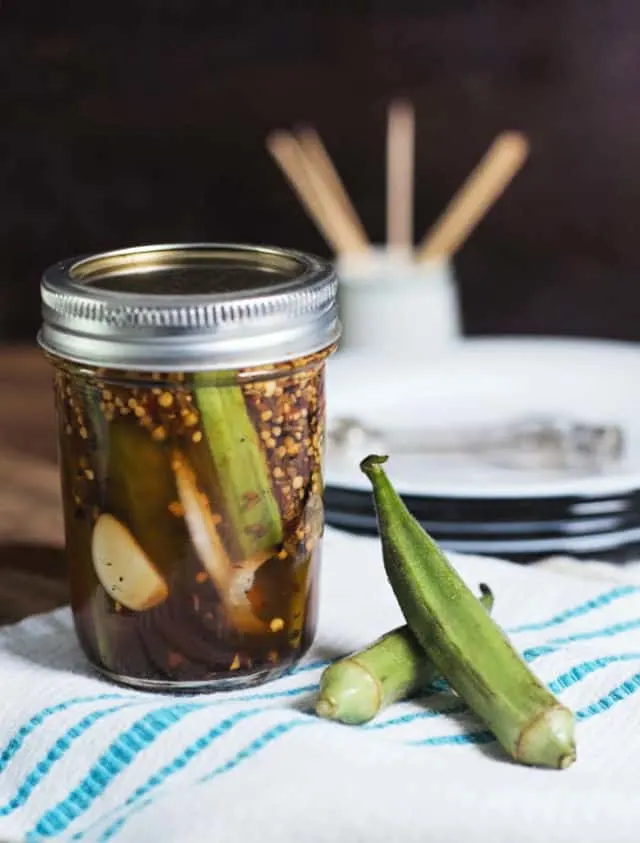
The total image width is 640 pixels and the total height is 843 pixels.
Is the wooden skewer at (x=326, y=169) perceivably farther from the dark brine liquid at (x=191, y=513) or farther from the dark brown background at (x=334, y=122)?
the dark brine liquid at (x=191, y=513)

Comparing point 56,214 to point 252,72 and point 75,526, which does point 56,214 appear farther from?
point 75,526

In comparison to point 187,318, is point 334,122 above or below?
below

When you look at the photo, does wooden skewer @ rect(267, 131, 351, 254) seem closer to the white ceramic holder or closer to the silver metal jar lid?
the white ceramic holder

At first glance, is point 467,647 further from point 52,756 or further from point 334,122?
point 334,122

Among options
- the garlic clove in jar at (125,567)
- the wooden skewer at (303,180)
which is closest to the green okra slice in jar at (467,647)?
the garlic clove in jar at (125,567)

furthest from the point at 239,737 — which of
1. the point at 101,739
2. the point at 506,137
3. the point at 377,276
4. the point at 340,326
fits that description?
the point at 506,137

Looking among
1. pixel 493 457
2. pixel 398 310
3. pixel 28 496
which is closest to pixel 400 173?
pixel 398 310

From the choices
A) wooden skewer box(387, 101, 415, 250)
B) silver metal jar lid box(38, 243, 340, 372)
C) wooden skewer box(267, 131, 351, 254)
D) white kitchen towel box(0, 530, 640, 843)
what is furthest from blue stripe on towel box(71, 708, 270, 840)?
wooden skewer box(387, 101, 415, 250)
